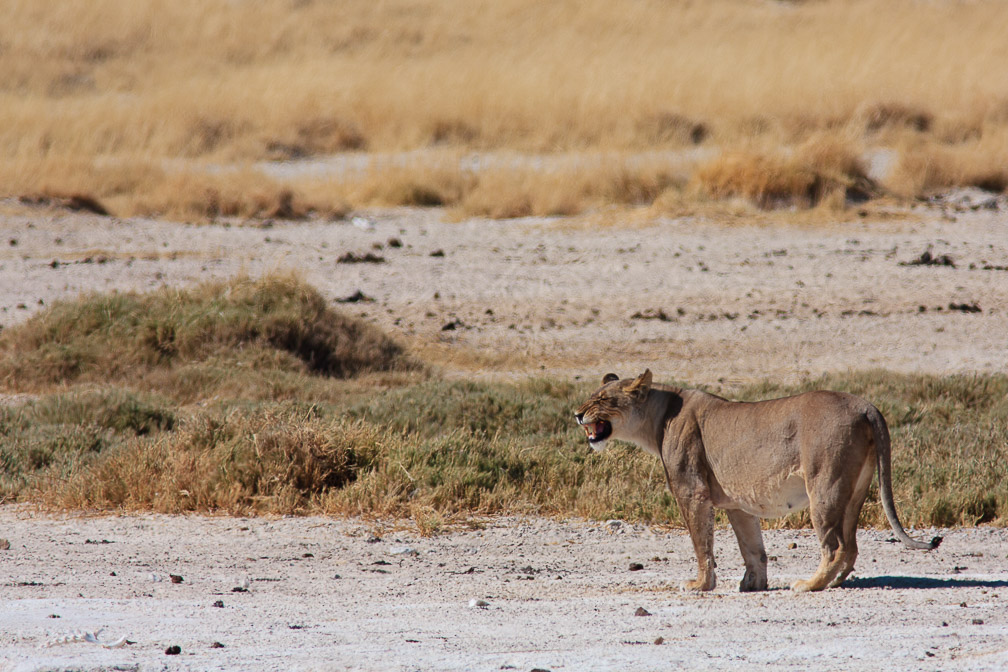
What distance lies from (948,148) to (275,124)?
1240 cm

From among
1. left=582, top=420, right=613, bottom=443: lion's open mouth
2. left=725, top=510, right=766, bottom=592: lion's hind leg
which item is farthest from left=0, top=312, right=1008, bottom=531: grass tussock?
left=582, top=420, right=613, bottom=443: lion's open mouth

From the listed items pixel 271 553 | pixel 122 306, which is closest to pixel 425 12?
pixel 122 306

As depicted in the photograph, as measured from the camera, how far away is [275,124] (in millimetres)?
26578

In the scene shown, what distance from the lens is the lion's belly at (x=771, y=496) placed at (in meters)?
5.94

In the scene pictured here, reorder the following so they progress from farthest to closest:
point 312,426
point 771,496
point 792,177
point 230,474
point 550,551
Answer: point 792,177
point 312,426
point 230,474
point 550,551
point 771,496

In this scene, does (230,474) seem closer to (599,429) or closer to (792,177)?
(599,429)

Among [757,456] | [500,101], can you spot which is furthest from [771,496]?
[500,101]

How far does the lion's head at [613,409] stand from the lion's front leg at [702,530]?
427mm

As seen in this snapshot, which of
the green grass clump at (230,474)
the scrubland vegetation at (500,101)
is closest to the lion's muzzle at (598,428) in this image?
the green grass clump at (230,474)

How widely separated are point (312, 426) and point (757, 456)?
3816 millimetres

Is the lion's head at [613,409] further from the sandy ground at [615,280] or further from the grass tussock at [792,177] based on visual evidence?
the grass tussock at [792,177]

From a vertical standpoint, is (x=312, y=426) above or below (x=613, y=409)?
below

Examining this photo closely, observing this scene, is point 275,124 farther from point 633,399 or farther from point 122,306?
point 633,399

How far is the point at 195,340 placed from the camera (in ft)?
41.0
